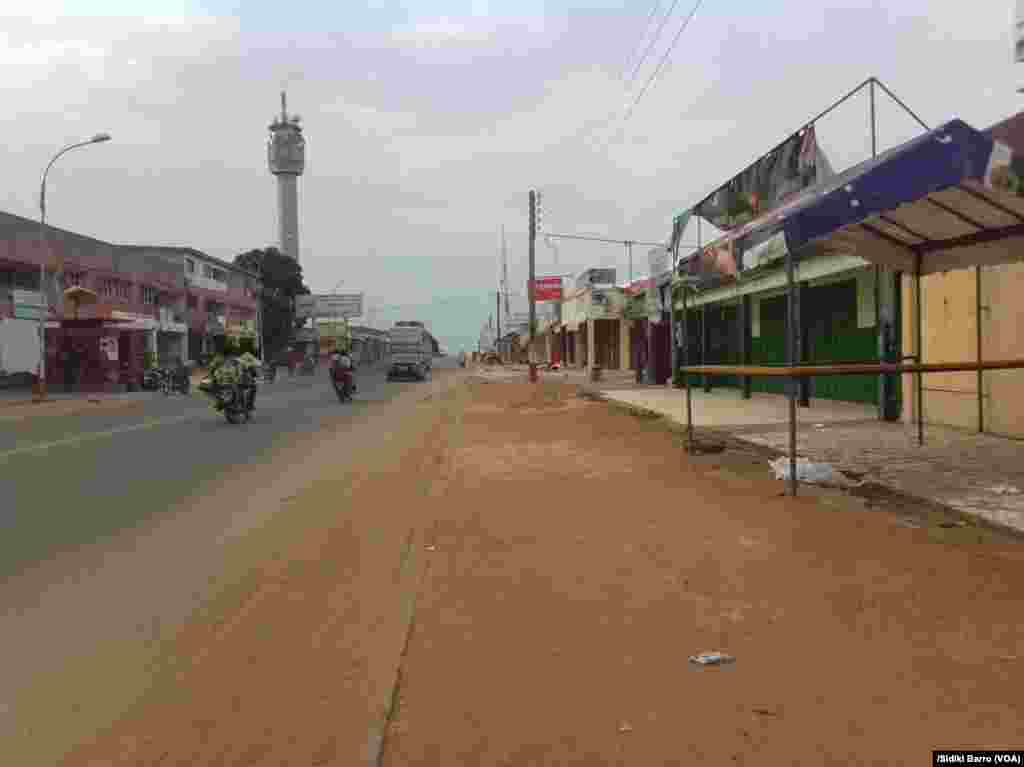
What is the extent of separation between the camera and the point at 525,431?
13547mm

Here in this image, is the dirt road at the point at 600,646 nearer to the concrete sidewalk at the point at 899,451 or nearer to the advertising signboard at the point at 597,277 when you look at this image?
the concrete sidewalk at the point at 899,451

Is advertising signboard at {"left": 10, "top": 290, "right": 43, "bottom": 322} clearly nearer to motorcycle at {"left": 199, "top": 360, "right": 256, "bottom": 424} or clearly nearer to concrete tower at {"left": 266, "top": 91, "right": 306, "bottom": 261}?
motorcycle at {"left": 199, "top": 360, "right": 256, "bottom": 424}

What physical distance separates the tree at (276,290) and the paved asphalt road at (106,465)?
161 feet

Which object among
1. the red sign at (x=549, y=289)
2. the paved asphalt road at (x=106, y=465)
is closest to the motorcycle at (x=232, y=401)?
the paved asphalt road at (x=106, y=465)

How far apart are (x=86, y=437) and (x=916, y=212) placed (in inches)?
481

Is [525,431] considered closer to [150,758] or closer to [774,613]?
[774,613]

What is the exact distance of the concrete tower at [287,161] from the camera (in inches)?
3883

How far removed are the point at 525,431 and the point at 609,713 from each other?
34.4 feet

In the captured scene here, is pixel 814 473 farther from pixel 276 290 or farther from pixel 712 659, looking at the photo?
pixel 276 290

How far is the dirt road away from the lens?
2887mm

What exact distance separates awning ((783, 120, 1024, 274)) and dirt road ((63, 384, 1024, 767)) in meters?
2.23

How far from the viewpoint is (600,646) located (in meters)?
3.72

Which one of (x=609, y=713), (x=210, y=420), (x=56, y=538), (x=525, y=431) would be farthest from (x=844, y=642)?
(x=210, y=420)

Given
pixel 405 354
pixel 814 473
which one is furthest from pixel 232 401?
pixel 405 354
